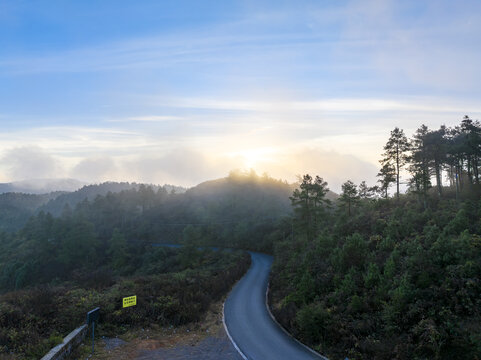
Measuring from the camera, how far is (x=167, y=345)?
14.6 m

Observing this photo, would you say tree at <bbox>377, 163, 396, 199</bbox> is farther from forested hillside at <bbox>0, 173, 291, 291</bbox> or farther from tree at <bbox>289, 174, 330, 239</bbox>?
forested hillside at <bbox>0, 173, 291, 291</bbox>

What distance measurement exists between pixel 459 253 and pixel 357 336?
8.97m

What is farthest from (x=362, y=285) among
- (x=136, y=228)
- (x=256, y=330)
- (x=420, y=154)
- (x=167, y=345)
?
(x=136, y=228)

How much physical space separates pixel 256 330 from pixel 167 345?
18.0ft

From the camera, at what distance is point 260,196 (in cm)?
10100

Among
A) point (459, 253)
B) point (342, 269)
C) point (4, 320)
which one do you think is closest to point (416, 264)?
point (459, 253)

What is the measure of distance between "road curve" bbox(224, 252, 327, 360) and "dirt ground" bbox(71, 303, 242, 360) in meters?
0.81

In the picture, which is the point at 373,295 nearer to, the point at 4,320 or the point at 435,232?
the point at 435,232

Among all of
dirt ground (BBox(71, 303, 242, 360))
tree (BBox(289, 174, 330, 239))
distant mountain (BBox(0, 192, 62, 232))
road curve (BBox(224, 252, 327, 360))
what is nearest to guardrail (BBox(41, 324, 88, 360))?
dirt ground (BBox(71, 303, 242, 360))

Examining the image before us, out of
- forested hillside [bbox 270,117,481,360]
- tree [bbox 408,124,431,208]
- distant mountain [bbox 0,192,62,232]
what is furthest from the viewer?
distant mountain [bbox 0,192,62,232]

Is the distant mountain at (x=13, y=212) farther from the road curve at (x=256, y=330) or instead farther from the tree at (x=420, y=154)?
the tree at (x=420, y=154)

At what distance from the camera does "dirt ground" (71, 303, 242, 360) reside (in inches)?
515

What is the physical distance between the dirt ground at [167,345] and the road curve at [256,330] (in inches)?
31.9

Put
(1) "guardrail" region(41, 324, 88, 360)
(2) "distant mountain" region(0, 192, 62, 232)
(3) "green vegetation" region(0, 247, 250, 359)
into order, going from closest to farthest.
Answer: (1) "guardrail" region(41, 324, 88, 360)
(3) "green vegetation" region(0, 247, 250, 359)
(2) "distant mountain" region(0, 192, 62, 232)
